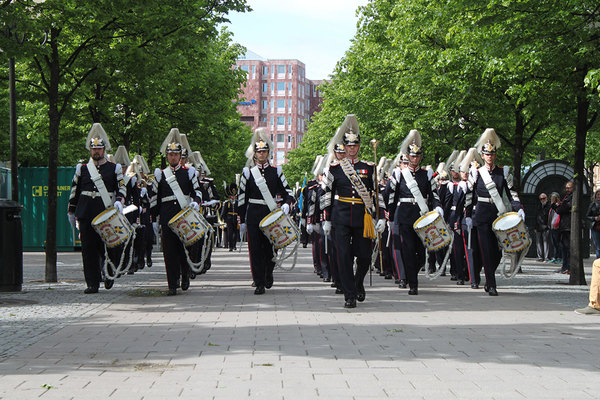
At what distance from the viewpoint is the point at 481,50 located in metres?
14.8

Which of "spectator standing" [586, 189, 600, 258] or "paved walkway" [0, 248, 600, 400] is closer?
"paved walkway" [0, 248, 600, 400]

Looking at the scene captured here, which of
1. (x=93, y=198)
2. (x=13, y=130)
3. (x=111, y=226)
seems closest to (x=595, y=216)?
(x=111, y=226)

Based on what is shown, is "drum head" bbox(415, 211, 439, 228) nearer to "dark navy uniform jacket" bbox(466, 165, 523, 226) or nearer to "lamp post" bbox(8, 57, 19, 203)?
"dark navy uniform jacket" bbox(466, 165, 523, 226)

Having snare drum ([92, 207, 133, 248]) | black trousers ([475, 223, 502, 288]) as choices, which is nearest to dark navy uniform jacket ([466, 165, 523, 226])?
black trousers ([475, 223, 502, 288])

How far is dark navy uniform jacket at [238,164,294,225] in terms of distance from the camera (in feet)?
45.1

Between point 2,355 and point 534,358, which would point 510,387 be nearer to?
point 534,358

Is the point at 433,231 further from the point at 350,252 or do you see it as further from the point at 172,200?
the point at 172,200

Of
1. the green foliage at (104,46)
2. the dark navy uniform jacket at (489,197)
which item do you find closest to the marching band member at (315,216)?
the dark navy uniform jacket at (489,197)

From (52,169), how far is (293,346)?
899cm

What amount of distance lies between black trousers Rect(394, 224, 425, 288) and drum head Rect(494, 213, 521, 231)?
49.9 inches

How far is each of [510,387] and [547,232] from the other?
21.0 m

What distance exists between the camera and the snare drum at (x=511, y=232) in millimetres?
13445

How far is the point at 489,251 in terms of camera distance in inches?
546

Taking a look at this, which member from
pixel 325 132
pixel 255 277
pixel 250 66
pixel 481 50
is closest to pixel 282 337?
pixel 255 277
